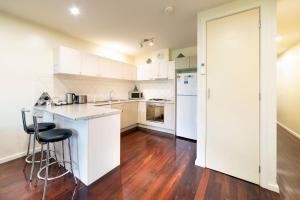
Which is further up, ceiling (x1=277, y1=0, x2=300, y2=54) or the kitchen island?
ceiling (x1=277, y1=0, x2=300, y2=54)

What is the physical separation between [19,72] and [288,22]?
16.3ft

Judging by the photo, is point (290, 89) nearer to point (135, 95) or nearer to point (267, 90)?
point (267, 90)

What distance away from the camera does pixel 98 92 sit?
12.7 feet

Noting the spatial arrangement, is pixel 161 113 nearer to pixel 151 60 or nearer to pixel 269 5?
pixel 151 60

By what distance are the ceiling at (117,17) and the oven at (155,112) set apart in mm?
1818

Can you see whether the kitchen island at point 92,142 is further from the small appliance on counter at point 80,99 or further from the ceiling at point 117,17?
the ceiling at point 117,17

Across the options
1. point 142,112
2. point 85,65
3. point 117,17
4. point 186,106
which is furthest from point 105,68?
point 186,106

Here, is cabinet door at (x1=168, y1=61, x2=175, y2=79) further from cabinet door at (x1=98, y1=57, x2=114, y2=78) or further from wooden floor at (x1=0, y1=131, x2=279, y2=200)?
wooden floor at (x1=0, y1=131, x2=279, y2=200)

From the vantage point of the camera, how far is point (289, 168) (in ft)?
6.95

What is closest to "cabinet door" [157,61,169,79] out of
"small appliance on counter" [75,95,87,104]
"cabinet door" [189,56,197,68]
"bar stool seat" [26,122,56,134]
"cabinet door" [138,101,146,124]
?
"cabinet door" [189,56,197,68]

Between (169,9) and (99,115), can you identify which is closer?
(99,115)

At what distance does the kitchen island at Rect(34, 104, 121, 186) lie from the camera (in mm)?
1694

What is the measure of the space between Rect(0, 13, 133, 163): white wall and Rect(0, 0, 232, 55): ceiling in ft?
0.73

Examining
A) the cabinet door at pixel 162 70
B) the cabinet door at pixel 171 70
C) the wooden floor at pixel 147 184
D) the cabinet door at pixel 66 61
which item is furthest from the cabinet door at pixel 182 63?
the cabinet door at pixel 66 61
